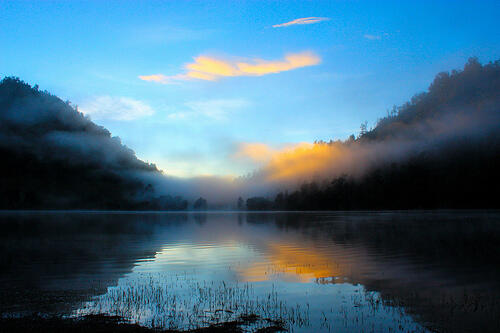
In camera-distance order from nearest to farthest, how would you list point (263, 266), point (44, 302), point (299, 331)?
point (299, 331), point (44, 302), point (263, 266)

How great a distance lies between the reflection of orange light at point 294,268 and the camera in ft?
93.5

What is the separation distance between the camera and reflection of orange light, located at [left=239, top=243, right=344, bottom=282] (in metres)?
28.5

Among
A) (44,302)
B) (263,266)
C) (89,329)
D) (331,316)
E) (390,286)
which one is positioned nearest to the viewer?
(89,329)

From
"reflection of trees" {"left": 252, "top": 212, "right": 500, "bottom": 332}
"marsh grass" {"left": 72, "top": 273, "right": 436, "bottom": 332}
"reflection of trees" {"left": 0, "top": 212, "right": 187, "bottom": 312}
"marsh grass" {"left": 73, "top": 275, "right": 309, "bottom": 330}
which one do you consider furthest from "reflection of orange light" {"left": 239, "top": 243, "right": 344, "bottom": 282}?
"reflection of trees" {"left": 0, "top": 212, "right": 187, "bottom": 312}

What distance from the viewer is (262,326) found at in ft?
53.2

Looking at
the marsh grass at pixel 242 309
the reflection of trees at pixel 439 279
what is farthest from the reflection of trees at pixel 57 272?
the reflection of trees at pixel 439 279

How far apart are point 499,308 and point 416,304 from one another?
365 centimetres

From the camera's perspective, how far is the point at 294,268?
106 ft

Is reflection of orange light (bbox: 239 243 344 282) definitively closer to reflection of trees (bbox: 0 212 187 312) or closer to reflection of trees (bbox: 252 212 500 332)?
reflection of trees (bbox: 252 212 500 332)

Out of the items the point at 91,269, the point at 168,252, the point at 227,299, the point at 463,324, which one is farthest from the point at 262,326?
the point at 168,252

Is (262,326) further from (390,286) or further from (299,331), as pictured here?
(390,286)

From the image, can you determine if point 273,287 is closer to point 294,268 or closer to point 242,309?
point 242,309

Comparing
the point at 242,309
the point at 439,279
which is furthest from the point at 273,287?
the point at 439,279

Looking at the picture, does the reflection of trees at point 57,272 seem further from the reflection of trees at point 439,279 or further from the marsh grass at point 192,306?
the reflection of trees at point 439,279
